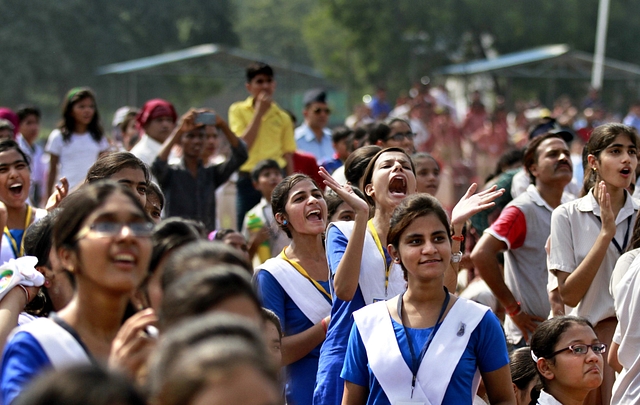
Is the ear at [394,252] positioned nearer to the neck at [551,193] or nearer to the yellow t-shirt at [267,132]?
the neck at [551,193]

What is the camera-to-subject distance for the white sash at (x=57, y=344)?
282cm

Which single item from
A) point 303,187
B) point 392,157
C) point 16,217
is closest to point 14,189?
point 16,217

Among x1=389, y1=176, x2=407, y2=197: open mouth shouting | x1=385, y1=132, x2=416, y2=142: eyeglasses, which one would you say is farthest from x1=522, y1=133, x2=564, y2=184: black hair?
x1=389, y1=176, x2=407, y2=197: open mouth shouting

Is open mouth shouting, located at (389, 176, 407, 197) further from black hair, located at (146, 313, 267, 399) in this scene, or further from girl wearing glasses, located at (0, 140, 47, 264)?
black hair, located at (146, 313, 267, 399)

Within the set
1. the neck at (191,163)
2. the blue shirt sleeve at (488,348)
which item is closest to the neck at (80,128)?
the neck at (191,163)

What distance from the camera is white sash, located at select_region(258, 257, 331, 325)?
16.8 feet

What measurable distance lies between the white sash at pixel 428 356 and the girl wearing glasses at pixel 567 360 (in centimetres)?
103

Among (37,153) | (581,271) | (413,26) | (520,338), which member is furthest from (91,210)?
(413,26)

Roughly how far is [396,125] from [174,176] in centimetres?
178

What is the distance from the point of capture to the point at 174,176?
7734 mm

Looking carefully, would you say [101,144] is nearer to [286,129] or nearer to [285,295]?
[286,129]

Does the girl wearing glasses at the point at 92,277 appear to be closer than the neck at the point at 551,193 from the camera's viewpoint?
Yes

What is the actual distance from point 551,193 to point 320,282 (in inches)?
78.2

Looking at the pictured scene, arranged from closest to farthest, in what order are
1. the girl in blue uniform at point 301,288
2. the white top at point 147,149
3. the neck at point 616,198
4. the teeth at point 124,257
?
1. the teeth at point 124,257
2. the girl in blue uniform at point 301,288
3. the neck at point 616,198
4. the white top at point 147,149
